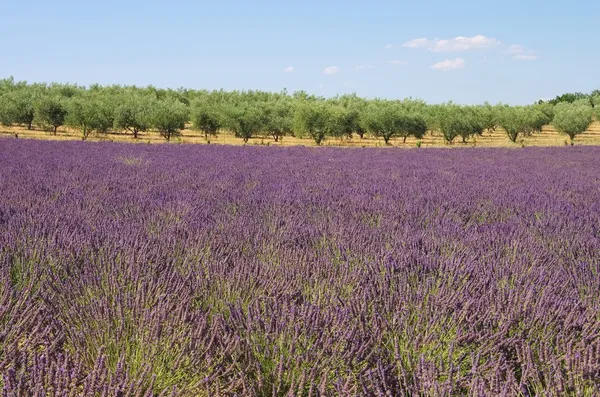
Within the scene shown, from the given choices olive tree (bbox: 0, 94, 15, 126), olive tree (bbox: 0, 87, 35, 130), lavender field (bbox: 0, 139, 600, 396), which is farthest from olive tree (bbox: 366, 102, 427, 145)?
lavender field (bbox: 0, 139, 600, 396)

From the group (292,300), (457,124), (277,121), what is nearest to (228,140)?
(277,121)

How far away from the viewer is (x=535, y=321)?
6.75 feet

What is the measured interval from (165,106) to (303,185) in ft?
113

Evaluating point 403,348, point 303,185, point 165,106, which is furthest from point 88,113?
point 403,348

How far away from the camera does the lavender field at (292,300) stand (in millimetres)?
1700

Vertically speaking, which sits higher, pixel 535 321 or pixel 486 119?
pixel 486 119

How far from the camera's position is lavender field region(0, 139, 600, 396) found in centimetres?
170

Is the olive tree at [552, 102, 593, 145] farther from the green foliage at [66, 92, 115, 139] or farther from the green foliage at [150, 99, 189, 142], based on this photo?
the green foliage at [66, 92, 115, 139]

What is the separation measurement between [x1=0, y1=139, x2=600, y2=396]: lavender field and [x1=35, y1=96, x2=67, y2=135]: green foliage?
118 feet

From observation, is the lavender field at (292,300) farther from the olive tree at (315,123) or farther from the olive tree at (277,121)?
the olive tree at (277,121)

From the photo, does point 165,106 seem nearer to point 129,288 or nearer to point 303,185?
point 303,185

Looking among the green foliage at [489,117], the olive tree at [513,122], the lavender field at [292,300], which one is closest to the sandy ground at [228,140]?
the green foliage at [489,117]

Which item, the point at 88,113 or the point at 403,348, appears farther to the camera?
the point at 88,113

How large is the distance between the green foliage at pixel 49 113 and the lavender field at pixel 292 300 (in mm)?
36022
